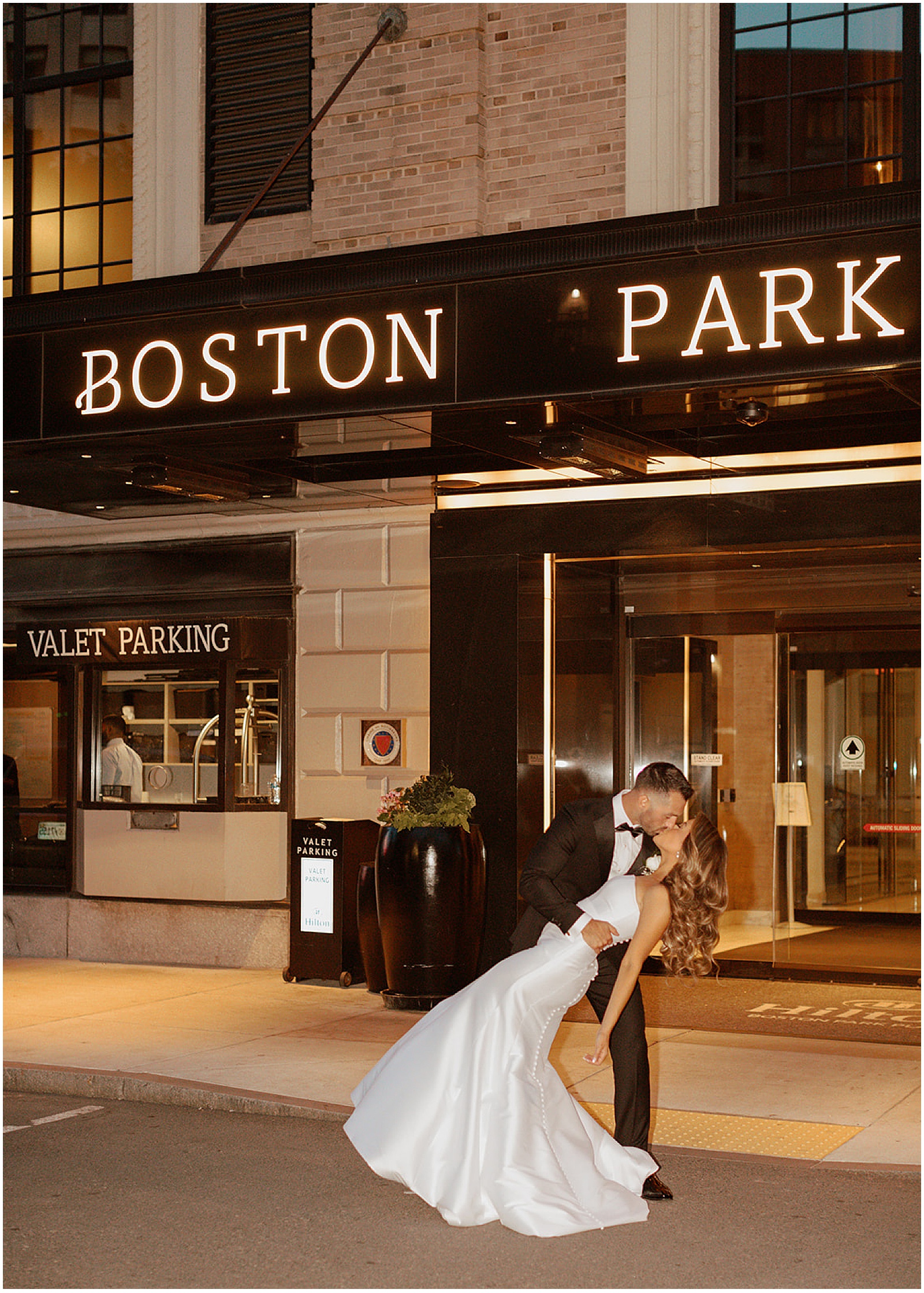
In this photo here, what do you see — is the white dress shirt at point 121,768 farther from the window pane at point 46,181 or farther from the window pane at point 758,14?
the window pane at point 758,14

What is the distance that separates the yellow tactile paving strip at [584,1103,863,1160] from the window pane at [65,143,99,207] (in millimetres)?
9472

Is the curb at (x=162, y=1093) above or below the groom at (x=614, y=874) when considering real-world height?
below

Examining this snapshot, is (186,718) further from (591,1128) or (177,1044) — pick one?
(591,1128)

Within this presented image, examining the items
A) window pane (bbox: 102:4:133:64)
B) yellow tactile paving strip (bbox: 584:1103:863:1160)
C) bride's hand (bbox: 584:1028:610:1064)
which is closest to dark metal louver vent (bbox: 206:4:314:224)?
window pane (bbox: 102:4:133:64)

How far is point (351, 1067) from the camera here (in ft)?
27.9

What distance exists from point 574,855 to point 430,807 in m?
4.06

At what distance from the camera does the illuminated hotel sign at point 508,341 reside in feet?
23.9

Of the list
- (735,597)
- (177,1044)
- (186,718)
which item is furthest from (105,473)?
(735,597)

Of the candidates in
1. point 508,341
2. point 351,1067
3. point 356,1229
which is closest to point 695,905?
point 356,1229

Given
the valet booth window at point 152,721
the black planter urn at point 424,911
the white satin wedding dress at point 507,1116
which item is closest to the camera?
the white satin wedding dress at point 507,1116

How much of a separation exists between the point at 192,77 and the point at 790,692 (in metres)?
7.01

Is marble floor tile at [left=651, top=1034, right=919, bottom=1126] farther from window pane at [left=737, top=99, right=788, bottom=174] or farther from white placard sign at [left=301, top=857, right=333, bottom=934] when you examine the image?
window pane at [left=737, top=99, right=788, bottom=174]

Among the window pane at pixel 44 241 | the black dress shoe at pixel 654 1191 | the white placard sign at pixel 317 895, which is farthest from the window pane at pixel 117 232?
the black dress shoe at pixel 654 1191

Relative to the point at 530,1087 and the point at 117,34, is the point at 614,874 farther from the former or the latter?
the point at 117,34
